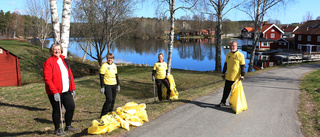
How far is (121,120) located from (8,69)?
14.9 metres

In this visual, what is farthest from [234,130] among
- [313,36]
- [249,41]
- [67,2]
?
[249,41]

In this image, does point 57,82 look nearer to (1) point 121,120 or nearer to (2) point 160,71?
(1) point 121,120

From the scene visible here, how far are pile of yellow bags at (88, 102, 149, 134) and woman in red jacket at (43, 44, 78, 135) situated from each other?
0.74m

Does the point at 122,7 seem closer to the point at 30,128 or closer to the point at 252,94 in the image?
the point at 252,94

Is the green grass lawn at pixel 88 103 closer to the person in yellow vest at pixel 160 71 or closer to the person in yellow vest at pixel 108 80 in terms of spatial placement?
the person in yellow vest at pixel 108 80

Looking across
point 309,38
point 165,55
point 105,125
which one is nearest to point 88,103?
point 105,125

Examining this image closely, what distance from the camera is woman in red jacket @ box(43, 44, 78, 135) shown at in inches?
186

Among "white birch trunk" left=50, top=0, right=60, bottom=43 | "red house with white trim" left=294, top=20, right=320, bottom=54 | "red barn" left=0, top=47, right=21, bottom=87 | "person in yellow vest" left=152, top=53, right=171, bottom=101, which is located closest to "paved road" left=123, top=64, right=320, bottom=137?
"person in yellow vest" left=152, top=53, right=171, bottom=101

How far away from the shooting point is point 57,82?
16.0 ft

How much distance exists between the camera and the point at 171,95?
8.83 metres

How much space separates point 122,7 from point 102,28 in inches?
119

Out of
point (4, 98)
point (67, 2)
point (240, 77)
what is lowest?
point (4, 98)

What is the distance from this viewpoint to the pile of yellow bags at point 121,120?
16.6 ft

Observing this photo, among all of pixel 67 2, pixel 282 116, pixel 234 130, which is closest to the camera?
pixel 234 130
